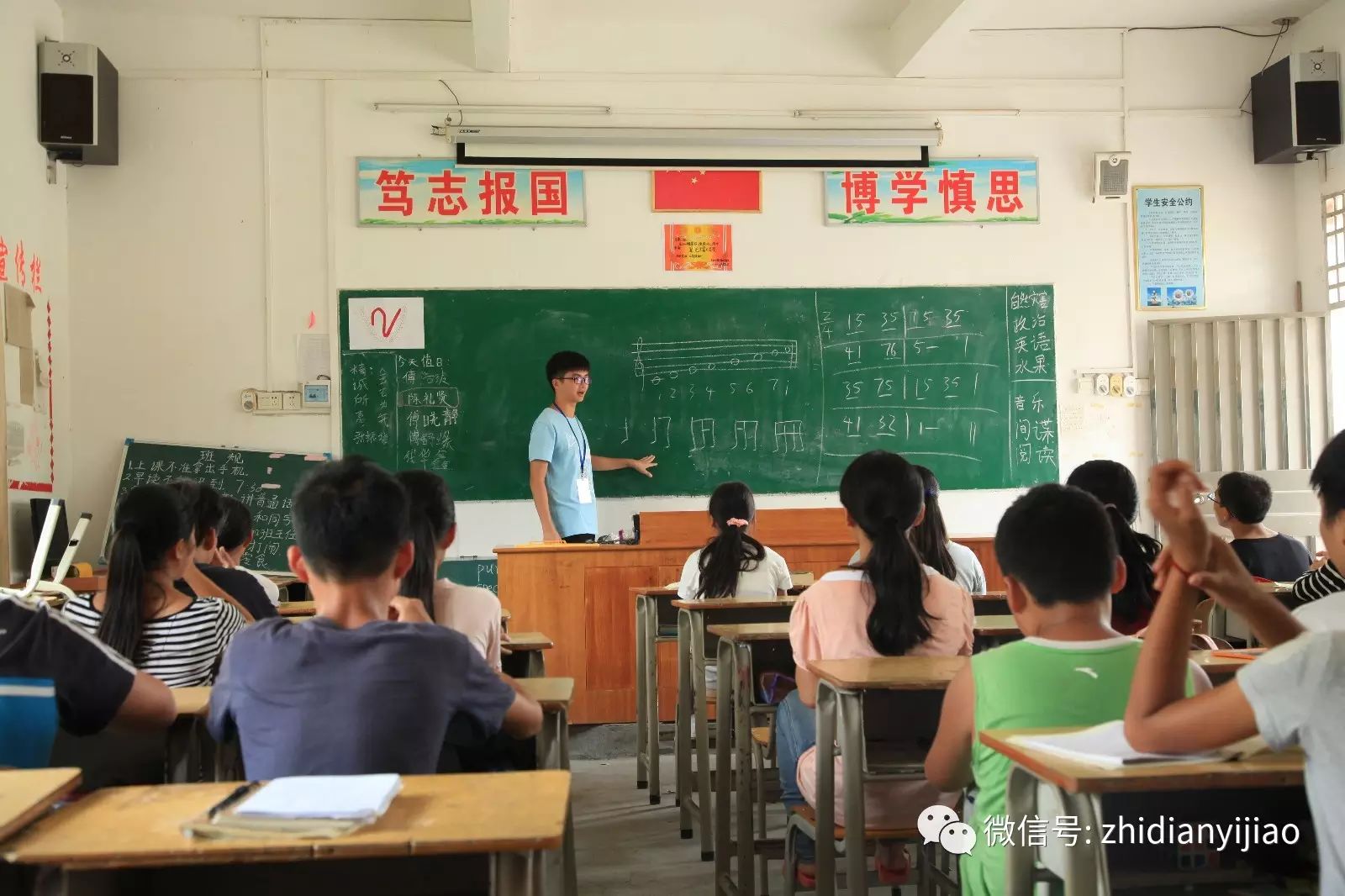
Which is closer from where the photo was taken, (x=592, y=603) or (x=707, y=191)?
(x=592, y=603)

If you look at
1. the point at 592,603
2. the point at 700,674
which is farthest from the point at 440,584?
the point at 592,603

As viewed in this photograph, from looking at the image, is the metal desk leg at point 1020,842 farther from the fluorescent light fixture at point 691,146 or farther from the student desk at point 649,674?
the fluorescent light fixture at point 691,146

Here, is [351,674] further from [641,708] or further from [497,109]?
[497,109]

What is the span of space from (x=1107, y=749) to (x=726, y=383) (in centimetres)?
500

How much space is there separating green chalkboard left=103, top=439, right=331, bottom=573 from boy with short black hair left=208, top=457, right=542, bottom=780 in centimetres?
450

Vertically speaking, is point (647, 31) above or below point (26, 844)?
above

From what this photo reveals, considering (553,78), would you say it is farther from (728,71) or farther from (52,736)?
(52,736)

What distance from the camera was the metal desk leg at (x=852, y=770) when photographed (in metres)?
2.01

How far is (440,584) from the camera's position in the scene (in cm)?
236

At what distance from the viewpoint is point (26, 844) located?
1064mm

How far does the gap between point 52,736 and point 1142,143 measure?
640 cm

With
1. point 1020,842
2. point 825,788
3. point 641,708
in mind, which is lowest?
point 641,708

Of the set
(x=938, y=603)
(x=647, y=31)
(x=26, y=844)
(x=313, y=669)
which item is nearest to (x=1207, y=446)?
(x=647, y=31)

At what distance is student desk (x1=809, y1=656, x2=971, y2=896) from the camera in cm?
196
